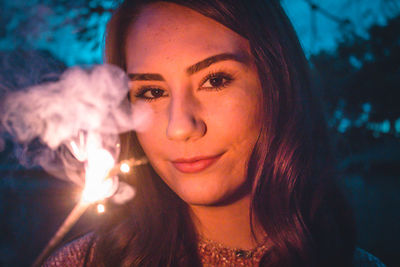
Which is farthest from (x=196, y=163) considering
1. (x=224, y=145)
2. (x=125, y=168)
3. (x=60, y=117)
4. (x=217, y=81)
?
(x=60, y=117)

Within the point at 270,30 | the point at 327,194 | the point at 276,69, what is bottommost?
the point at 327,194

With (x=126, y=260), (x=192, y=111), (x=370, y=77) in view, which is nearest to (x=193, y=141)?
(x=192, y=111)

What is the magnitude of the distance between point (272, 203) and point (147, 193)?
105cm

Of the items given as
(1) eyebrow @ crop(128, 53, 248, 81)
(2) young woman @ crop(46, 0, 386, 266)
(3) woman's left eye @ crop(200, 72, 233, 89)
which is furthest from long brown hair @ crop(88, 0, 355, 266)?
(3) woman's left eye @ crop(200, 72, 233, 89)

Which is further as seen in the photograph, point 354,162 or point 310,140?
point 354,162

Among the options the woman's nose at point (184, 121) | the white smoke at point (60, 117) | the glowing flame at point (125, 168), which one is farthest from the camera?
the white smoke at point (60, 117)

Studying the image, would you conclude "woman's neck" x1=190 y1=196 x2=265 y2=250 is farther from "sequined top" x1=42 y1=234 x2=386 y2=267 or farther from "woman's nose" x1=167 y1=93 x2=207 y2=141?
"woman's nose" x1=167 y1=93 x2=207 y2=141

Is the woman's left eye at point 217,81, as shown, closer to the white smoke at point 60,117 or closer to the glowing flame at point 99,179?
the white smoke at point 60,117

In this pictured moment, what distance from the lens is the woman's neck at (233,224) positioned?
5.01 feet

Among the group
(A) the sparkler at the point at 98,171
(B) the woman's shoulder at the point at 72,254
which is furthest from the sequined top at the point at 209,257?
(A) the sparkler at the point at 98,171

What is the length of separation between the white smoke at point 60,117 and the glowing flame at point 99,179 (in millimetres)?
158

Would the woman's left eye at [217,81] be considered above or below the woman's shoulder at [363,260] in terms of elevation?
above

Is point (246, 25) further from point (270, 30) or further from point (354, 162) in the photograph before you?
→ point (354, 162)

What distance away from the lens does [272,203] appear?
1484mm
